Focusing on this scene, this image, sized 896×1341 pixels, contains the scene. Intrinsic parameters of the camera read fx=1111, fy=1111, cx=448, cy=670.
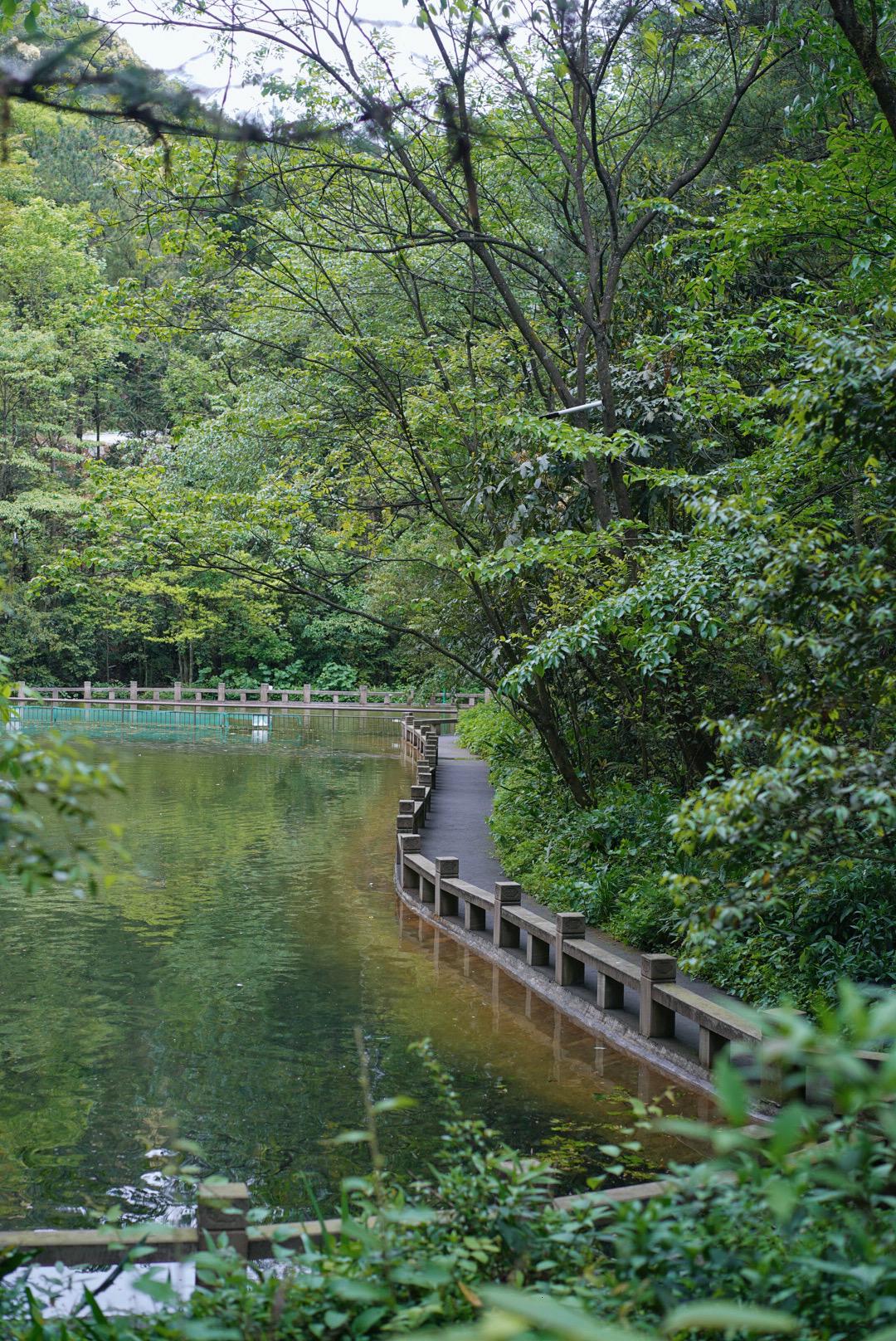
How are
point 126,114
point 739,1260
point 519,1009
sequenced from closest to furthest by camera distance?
1. point 739,1260
2. point 126,114
3. point 519,1009

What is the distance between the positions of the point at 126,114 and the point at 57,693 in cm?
3989

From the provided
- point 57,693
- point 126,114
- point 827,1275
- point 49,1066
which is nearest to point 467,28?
point 126,114

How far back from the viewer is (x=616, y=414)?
1061 centimetres

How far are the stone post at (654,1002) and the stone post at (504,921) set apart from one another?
235cm

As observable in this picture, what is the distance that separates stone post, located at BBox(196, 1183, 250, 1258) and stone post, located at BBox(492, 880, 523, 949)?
5981 mm

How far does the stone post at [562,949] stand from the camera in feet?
27.2

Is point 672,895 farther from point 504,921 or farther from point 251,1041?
point 504,921

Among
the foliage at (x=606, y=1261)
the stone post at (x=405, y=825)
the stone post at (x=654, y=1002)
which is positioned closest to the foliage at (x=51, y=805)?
the foliage at (x=606, y=1261)

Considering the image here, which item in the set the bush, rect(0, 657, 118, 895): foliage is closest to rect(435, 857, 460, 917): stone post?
the bush

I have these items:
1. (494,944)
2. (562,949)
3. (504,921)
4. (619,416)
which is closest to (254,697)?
(619,416)

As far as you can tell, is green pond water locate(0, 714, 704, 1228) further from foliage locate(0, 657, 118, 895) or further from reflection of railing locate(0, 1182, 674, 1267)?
foliage locate(0, 657, 118, 895)

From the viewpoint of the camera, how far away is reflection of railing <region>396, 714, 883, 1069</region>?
256 inches

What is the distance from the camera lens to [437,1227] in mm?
3111

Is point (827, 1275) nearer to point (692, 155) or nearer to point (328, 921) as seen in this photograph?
point (328, 921)
